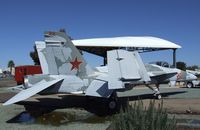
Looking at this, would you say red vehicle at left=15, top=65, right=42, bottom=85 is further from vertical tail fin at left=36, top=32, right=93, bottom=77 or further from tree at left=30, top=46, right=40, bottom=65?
tree at left=30, top=46, right=40, bottom=65

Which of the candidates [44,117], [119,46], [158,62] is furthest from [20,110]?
[119,46]

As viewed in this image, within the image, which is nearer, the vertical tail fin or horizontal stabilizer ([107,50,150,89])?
horizontal stabilizer ([107,50,150,89])

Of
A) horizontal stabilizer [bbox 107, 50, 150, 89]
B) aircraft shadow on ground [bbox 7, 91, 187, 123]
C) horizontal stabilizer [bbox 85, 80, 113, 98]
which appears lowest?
aircraft shadow on ground [bbox 7, 91, 187, 123]

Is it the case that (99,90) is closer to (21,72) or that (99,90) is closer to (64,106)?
(64,106)

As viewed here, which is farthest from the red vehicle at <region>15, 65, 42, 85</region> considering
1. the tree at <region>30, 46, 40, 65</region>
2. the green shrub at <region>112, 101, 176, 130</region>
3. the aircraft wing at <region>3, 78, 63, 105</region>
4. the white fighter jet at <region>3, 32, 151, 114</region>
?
the tree at <region>30, 46, 40, 65</region>

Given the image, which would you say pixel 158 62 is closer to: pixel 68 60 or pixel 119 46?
pixel 68 60

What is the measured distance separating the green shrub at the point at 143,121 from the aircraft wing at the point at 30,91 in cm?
695

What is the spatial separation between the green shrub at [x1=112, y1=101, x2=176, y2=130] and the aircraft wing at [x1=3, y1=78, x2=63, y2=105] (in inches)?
274

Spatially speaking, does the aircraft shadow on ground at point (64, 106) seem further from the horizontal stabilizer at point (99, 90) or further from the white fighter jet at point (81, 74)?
the horizontal stabilizer at point (99, 90)

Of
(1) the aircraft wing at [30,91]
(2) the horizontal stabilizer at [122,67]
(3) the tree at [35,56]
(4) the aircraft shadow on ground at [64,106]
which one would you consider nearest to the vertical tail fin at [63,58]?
(1) the aircraft wing at [30,91]

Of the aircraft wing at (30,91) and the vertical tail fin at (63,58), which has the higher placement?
the vertical tail fin at (63,58)

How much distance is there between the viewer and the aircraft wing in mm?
13188

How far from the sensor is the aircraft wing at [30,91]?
13.2 meters

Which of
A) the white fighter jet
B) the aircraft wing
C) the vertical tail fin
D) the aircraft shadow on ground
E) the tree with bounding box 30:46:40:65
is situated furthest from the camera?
the tree with bounding box 30:46:40:65
